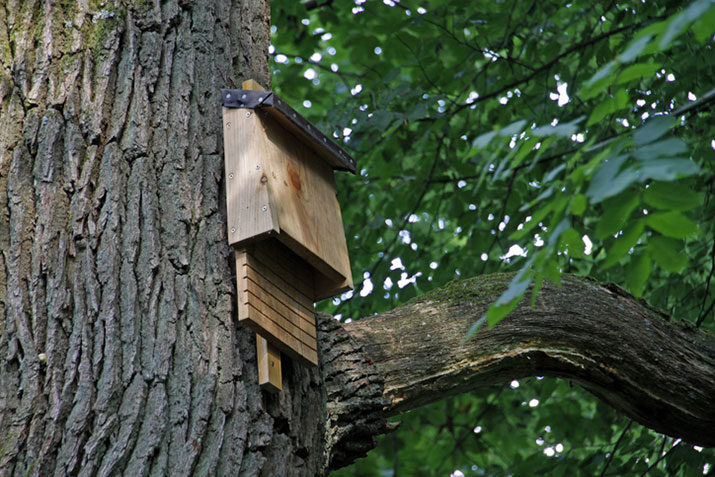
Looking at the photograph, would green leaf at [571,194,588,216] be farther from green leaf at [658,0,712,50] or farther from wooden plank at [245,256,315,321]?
wooden plank at [245,256,315,321]

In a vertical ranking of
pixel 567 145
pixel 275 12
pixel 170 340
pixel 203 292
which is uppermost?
pixel 275 12

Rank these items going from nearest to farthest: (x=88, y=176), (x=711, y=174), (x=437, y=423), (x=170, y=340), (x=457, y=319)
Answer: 1. (x=170, y=340)
2. (x=88, y=176)
3. (x=457, y=319)
4. (x=711, y=174)
5. (x=437, y=423)

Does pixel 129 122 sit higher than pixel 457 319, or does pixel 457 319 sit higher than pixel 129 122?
pixel 129 122

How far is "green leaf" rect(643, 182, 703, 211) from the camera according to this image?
142 cm

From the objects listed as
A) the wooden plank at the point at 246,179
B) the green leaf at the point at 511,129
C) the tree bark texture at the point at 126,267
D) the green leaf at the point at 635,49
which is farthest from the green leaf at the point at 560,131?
the tree bark texture at the point at 126,267

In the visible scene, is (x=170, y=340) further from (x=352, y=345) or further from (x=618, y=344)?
(x=618, y=344)

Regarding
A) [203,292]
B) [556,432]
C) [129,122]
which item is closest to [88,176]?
[129,122]

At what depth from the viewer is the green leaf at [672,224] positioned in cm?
143

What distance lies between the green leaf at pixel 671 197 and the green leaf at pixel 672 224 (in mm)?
16

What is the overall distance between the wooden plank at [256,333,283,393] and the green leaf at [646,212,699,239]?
0.94 m

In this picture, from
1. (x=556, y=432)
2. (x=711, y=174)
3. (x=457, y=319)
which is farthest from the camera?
(x=556, y=432)

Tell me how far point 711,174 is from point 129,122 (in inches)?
135

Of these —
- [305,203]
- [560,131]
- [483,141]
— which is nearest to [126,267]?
[305,203]

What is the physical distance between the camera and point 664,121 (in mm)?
1405
